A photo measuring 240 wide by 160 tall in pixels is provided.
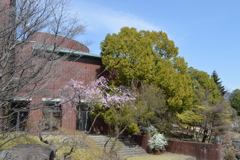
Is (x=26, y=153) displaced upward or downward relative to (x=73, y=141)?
upward

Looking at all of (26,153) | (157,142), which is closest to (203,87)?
(157,142)

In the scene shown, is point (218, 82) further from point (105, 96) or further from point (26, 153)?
point (26, 153)

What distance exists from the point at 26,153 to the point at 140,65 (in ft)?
45.4

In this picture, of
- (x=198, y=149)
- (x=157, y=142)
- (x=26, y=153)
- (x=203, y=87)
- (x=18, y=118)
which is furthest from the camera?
(x=203, y=87)

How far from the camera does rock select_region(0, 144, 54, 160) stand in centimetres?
589

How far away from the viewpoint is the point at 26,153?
620 centimetres

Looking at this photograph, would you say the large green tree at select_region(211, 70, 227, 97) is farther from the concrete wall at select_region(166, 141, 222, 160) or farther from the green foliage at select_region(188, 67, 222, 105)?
the concrete wall at select_region(166, 141, 222, 160)

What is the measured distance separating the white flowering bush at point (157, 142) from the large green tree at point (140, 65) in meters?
2.94

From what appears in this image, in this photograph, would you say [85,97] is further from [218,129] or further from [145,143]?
[218,129]

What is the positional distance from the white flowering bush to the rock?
38.7ft

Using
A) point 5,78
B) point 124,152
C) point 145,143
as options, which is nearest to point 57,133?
point 5,78

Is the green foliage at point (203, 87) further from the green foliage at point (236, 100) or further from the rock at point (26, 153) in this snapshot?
the rock at point (26, 153)

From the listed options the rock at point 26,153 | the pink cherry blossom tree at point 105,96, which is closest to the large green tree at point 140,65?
the pink cherry blossom tree at point 105,96

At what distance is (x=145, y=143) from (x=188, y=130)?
4.73 meters
